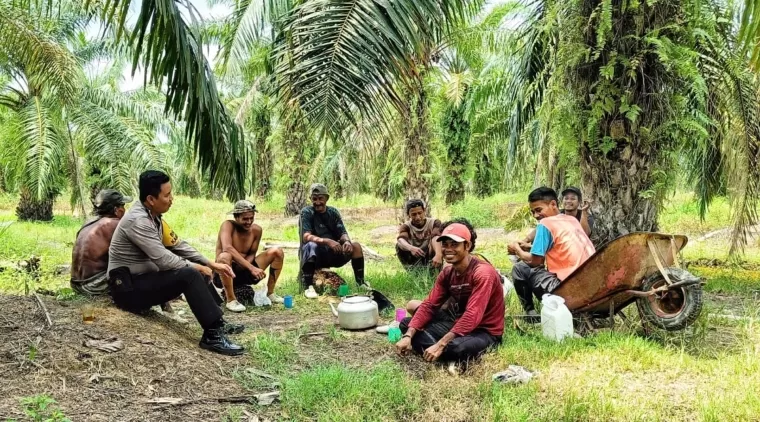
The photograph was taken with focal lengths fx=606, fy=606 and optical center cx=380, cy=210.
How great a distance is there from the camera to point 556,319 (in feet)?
15.2

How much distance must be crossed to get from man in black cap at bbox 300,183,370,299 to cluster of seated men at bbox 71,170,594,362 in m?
0.74

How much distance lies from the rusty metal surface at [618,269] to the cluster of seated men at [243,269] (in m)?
0.28

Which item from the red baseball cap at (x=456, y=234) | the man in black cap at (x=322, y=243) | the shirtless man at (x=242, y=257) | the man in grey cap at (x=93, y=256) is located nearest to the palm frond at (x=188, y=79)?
the shirtless man at (x=242, y=257)

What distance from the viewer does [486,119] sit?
14.5m

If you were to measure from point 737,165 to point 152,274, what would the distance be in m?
6.90

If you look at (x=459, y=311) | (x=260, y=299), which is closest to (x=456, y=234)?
(x=459, y=311)

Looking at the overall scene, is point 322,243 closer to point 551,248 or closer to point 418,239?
point 418,239

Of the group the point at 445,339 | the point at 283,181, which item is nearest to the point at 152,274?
the point at 445,339

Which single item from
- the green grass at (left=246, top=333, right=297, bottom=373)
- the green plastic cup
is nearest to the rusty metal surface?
the green plastic cup

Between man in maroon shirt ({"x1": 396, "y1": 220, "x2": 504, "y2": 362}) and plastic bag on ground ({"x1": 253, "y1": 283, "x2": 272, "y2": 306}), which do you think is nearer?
man in maroon shirt ({"x1": 396, "y1": 220, "x2": 504, "y2": 362})

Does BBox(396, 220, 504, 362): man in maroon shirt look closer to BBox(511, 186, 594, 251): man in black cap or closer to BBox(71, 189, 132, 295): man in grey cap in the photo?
BBox(511, 186, 594, 251): man in black cap

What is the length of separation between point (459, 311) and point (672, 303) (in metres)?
1.57

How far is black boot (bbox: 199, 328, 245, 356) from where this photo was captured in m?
4.50

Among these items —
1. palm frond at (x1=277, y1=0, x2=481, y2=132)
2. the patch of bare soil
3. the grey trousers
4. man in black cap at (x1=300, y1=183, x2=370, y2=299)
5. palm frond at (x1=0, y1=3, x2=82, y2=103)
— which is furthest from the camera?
palm frond at (x1=0, y1=3, x2=82, y2=103)
